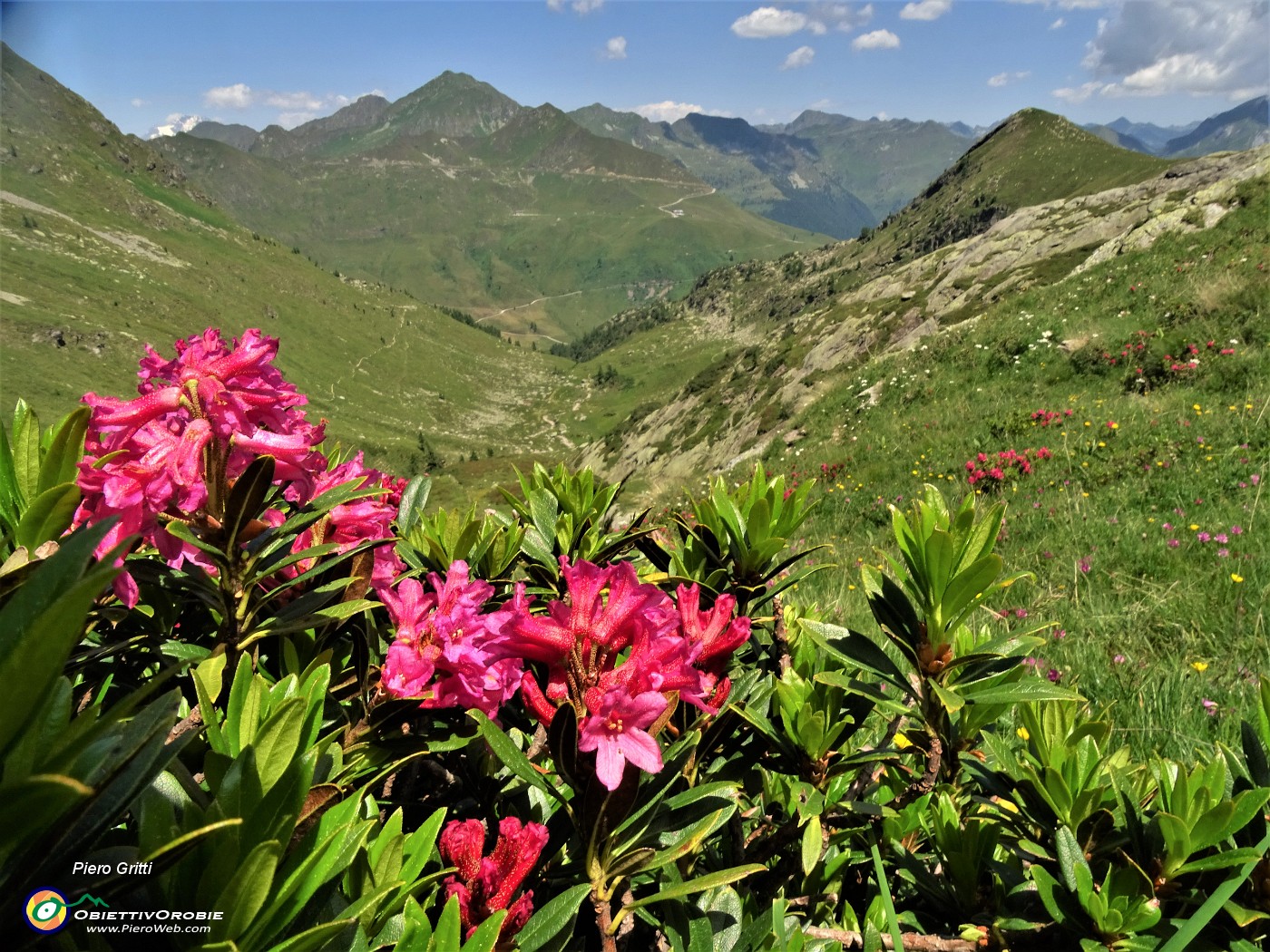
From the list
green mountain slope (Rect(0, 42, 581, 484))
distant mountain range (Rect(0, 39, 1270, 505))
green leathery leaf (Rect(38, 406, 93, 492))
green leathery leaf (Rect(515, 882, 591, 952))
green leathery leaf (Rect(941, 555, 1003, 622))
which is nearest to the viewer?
green leathery leaf (Rect(515, 882, 591, 952))

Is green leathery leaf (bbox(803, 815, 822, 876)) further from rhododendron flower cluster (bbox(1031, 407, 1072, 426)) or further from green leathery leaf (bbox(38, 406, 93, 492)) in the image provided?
rhododendron flower cluster (bbox(1031, 407, 1072, 426))

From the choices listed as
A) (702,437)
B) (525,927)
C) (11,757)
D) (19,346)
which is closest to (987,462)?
(525,927)

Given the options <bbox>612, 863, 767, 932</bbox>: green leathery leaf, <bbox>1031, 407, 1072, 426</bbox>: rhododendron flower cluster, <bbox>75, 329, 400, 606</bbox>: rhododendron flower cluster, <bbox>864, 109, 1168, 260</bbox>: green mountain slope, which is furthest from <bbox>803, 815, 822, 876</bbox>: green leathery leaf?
<bbox>864, 109, 1168, 260</bbox>: green mountain slope

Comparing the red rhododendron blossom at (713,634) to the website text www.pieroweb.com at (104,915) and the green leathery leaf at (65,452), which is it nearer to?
the website text www.pieroweb.com at (104,915)

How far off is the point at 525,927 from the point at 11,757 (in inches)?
29.8

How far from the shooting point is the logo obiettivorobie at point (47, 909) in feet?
2.28

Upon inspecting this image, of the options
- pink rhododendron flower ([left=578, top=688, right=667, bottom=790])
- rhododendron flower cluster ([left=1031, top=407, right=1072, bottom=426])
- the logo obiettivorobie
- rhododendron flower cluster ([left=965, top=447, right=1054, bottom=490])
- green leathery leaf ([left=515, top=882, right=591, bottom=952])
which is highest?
the logo obiettivorobie

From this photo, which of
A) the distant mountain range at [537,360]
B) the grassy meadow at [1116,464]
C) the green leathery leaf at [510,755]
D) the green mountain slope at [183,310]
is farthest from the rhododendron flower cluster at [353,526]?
the green mountain slope at [183,310]

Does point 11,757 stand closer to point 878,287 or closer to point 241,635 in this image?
point 241,635

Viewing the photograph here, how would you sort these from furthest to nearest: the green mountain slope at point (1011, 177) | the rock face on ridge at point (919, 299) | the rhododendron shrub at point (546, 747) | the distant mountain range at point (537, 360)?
the green mountain slope at point (1011, 177)
the distant mountain range at point (537, 360)
the rock face on ridge at point (919, 299)
the rhododendron shrub at point (546, 747)

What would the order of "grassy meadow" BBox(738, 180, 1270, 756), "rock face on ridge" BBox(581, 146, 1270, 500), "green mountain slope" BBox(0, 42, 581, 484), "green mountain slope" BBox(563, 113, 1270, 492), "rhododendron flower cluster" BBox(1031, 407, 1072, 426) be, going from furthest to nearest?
"green mountain slope" BBox(0, 42, 581, 484) → "green mountain slope" BBox(563, 113, 1270, 492) → "rock face on ridge" BBox(581, 146, 1270, 500) → "rhododendron flower cluster" BBox(1031, 407, 1072, 426) → "grassy meadow" BBox(738, 180, 1270, 756)

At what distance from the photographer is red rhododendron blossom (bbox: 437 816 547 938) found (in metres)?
1.11

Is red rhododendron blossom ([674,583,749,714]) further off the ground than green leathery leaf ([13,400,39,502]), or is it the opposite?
green leathery leaf ([13,400,39,502])

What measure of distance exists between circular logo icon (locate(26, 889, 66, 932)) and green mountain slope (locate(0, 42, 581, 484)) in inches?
4495
